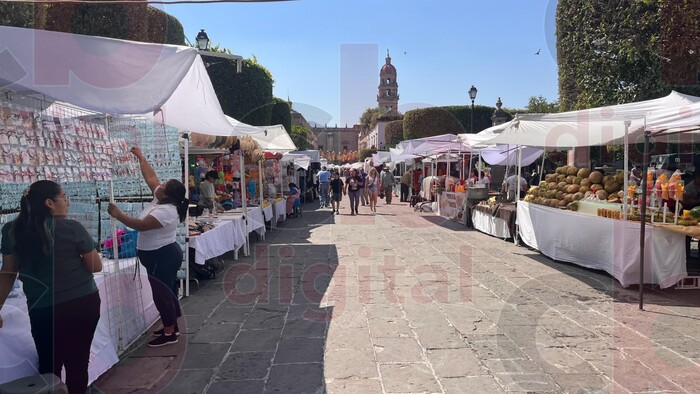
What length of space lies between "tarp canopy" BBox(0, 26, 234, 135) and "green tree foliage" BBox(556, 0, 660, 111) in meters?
11.0

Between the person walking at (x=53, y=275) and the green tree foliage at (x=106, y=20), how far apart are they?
1082 centimetres

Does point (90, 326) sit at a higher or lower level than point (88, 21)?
lower

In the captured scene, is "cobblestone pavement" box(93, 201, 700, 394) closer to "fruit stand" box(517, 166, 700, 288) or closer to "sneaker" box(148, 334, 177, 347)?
"sneaker" box(148, 334, 177, 347)

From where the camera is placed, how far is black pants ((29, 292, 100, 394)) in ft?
8.71

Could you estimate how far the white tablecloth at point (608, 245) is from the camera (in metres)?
5.73

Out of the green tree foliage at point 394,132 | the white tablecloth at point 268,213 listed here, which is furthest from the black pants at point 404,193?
the green tree foliage at point 394,132

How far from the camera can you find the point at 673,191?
586 centimetres

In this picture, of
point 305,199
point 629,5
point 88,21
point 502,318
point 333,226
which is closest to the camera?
point 502,318

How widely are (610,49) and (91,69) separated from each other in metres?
12.7

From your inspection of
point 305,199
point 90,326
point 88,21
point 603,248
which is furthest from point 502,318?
point 305,199

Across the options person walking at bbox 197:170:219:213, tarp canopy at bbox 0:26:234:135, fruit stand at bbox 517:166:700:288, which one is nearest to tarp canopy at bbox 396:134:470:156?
fruit stand at bbox 517:166:700:288

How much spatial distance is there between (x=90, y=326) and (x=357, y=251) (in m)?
6.02

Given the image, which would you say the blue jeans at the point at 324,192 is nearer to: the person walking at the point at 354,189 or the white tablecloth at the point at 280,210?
the person walking at the point at 354,189

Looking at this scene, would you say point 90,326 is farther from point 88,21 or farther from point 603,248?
point 88,21
